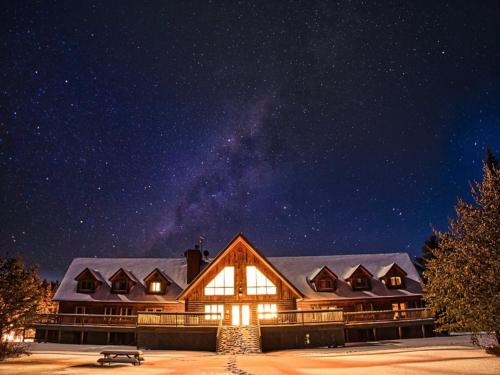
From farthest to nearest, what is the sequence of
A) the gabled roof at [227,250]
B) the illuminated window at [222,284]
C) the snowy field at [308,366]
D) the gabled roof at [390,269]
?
the gabled roof at [390,269]
the illuminated window at [222,284]
the gabled roof at [227,250]
the snowy field at [308,366]

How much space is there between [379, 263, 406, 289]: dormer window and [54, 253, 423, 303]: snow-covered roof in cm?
33

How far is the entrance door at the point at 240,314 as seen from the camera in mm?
35375

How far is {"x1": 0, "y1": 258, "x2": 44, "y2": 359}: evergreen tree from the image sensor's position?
66.1ft

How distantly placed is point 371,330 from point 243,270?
1258 cm

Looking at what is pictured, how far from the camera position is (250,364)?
20.4m

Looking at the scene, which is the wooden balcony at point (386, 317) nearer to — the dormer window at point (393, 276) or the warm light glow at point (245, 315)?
the dormer window at point (393, 276)

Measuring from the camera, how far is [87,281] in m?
39.5

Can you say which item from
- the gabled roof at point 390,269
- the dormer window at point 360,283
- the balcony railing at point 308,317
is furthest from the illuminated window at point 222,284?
the gabled roof at point 390,269

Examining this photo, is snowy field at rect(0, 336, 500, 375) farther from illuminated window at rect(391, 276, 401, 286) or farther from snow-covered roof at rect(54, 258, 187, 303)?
illuminated window at rect(391, 276, 401, 286)

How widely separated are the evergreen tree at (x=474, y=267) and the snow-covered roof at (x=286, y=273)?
17683 mm

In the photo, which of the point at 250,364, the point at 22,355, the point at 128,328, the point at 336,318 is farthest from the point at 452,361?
the point at 128,328

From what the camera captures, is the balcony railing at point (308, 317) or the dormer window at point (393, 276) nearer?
the balcony railing at point (308, 317)

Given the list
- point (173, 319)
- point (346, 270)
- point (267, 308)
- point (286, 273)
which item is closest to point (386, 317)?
point (346, 270)

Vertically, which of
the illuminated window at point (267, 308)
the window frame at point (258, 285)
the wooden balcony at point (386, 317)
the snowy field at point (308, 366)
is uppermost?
the window frame at point (258, 285)
